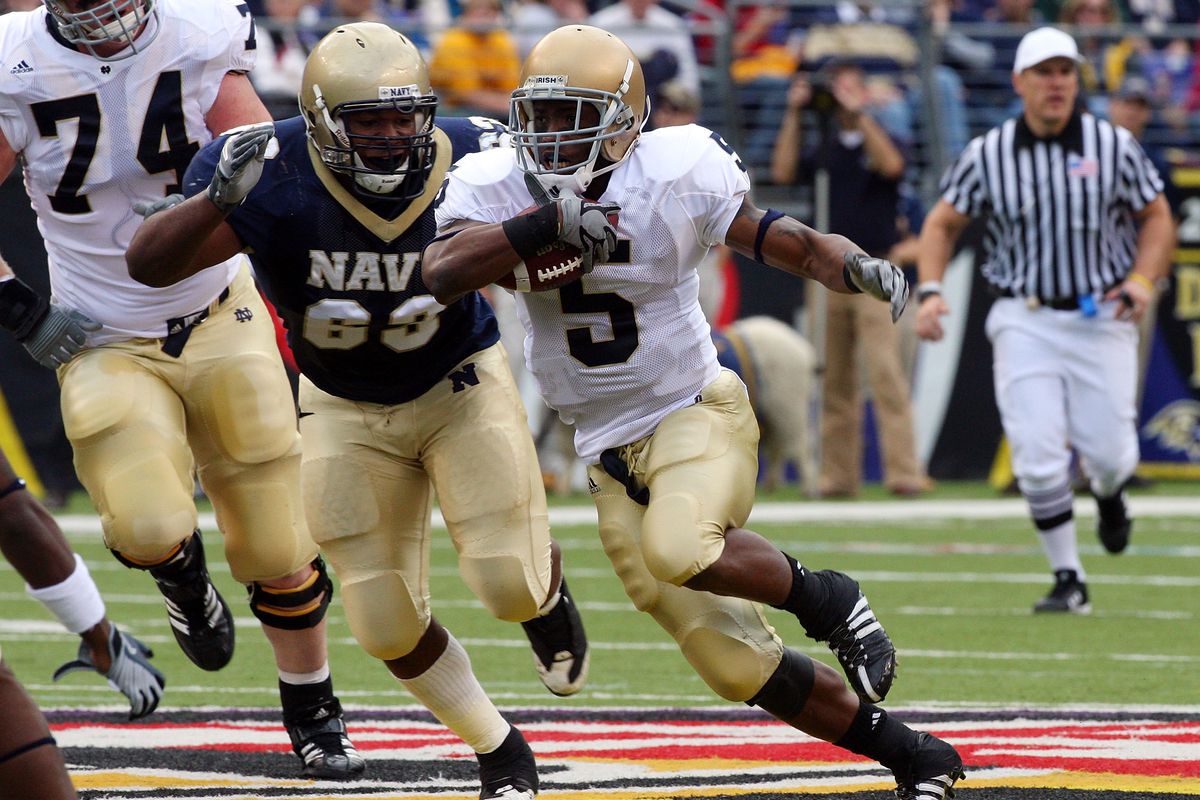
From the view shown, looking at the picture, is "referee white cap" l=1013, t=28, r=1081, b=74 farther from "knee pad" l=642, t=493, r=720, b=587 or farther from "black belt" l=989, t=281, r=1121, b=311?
"knee pad" l=642, t=493, r=720, b=587

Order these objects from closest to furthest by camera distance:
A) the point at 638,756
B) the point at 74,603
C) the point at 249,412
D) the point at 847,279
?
the point at 847,279 → the point at 638,756 → the point at 249,412 → the point at 74,603

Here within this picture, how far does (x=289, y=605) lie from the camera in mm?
4637

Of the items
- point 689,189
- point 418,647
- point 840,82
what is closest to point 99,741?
point 418,647

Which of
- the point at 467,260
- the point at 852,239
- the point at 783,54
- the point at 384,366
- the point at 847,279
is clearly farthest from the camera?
the point at 783,54

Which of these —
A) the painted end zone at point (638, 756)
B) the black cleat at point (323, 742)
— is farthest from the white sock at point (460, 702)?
the black cleat at point (323, 742)

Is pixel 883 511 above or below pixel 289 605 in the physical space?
below

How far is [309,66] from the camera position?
4055mm

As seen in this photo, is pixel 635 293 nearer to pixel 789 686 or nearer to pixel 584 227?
pixel 584 227

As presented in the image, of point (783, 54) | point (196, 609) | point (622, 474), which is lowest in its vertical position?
point (783, 54)

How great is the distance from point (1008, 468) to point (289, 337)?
7569 mm

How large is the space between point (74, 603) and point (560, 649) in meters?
1.25

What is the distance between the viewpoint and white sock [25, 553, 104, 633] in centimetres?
491

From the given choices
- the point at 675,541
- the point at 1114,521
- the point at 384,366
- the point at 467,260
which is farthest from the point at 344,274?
the point at 1114,521

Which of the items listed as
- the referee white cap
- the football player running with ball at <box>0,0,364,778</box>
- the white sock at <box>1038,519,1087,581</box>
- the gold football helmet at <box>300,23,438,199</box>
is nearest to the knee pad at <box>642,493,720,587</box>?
the gold football helmet at <box>300,23,438,199</box>
